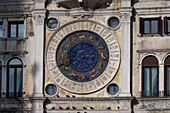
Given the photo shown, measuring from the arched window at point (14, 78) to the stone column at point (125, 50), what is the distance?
6204mm

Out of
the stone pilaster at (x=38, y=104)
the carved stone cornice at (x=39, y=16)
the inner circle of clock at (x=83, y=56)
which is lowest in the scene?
the stone pilaster at (x=38, y=104)

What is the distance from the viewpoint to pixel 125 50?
1772 inches

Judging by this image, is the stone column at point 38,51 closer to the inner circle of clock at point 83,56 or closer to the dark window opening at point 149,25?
the inner circle of clock at point 83,56

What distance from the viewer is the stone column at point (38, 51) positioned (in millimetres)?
45309

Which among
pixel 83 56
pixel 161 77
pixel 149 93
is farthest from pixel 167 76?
pixel 83 56

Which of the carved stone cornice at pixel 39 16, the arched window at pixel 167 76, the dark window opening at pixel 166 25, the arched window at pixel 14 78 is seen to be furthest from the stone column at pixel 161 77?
the arched window at pixel 14 78

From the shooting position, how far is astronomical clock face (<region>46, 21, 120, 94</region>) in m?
45.1

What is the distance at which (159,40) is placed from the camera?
148ft

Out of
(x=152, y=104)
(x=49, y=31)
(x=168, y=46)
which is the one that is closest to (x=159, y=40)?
(x=168, y=46)

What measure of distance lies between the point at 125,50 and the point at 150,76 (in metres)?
2.10

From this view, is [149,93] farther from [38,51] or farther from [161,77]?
[38,51]

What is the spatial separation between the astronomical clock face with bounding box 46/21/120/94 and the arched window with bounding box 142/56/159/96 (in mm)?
Result: 1669

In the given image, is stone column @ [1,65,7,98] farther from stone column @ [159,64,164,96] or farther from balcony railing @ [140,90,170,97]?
stone column @ [159,64,164,96]

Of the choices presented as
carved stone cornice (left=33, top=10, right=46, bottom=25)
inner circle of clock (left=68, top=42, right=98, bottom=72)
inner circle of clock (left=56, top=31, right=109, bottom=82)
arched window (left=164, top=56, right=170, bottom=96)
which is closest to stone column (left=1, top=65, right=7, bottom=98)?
inner circle of clock (left=56, top=31, right=109, bottom=82)
